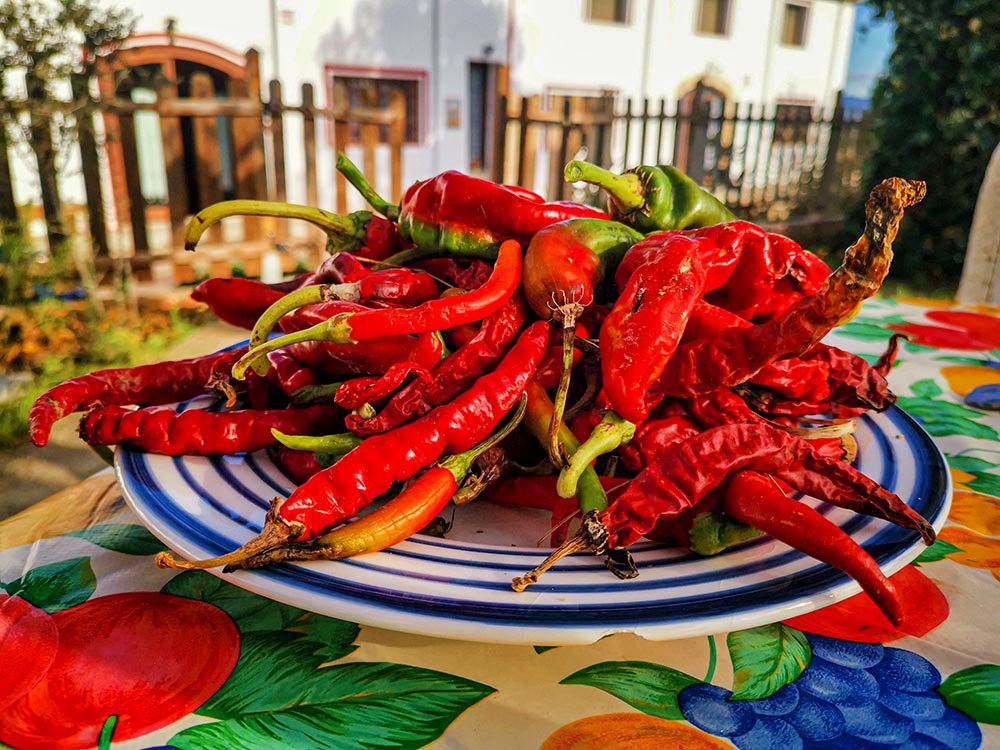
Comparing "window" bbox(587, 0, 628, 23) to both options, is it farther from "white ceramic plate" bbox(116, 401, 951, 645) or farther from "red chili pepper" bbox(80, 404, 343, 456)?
"white ceramic plate" bbox(116, 401, 951, 645)

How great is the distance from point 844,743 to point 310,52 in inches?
377

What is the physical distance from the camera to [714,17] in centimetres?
1310

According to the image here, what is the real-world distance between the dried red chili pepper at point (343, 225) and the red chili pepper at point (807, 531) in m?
0.87

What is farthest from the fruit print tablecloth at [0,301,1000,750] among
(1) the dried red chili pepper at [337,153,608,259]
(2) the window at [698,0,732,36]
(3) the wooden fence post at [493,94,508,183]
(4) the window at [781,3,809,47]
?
(4) the window at [781,3,809,47]

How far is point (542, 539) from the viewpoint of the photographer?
101 centimetres

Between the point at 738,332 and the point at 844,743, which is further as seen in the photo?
the point at 738,332

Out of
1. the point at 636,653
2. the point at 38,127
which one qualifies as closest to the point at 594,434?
the point at 636,653

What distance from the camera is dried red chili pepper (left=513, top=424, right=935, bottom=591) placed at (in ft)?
2.89

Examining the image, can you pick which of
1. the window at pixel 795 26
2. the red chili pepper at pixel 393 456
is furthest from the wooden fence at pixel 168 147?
the window at pixel 795 26

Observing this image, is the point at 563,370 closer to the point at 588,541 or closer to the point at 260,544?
the point at 588,541

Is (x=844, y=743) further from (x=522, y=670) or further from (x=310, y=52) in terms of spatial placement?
(x=310, y=52)

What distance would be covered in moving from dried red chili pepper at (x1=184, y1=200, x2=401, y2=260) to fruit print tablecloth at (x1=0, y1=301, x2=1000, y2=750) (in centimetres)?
69

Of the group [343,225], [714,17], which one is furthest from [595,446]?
[714,17]

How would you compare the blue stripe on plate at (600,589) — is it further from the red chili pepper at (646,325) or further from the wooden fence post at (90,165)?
the wooden fence post at (90,165)
